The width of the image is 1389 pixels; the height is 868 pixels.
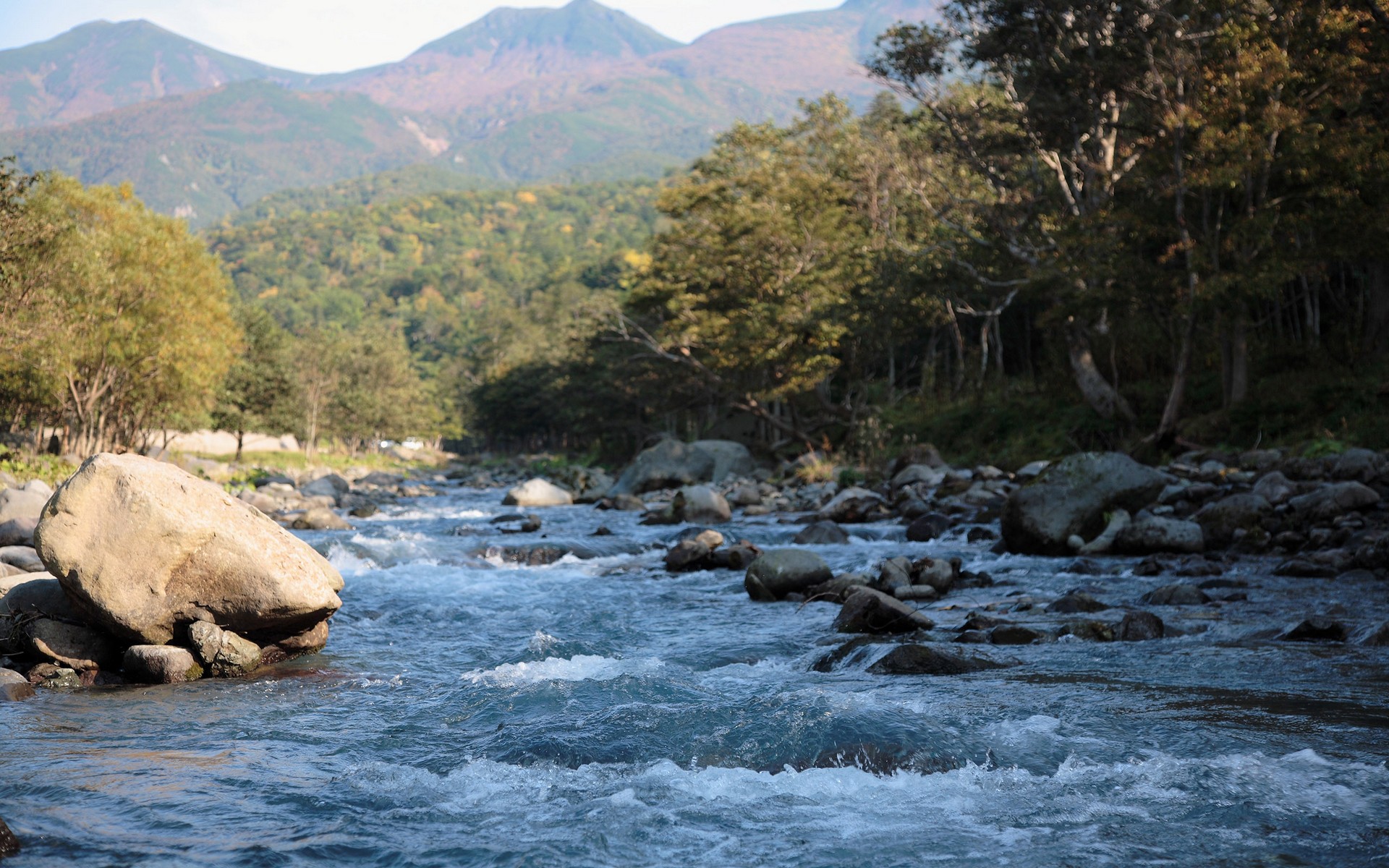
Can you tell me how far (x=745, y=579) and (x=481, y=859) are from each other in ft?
26.3

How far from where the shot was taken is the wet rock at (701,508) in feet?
71.3

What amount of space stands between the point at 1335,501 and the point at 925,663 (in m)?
8.94

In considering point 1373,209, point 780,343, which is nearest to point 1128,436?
point 1373,209

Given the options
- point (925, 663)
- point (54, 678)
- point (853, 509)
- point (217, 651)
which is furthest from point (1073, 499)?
point (54, 678)

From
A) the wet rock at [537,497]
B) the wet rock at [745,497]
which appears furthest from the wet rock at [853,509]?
the wet rock at [537,497]

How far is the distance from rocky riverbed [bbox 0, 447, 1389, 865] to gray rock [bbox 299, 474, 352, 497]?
838 inches

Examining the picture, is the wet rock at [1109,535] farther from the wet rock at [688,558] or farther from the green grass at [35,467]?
the green grass at [35,467]

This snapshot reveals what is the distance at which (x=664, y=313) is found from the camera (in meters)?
41.1

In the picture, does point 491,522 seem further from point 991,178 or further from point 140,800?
point 140,800

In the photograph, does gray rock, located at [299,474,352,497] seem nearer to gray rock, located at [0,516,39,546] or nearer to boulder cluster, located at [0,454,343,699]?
gray rock, located at [0,516,39,546]

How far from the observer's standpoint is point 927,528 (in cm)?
1683

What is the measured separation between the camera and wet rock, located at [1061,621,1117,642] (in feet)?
28.7

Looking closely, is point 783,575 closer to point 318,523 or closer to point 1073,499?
point 1073,499

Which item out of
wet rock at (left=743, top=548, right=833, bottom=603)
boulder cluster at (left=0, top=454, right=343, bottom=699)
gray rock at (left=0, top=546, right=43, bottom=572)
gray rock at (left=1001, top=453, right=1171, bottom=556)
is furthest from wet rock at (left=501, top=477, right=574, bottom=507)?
boulder cluster at (left=0, top=454, right=343, bottom=699)
